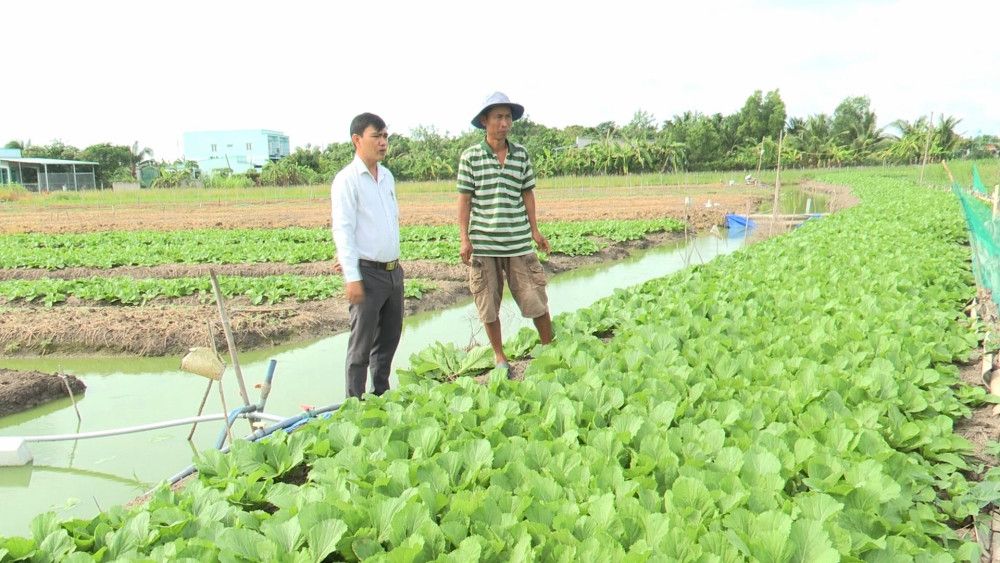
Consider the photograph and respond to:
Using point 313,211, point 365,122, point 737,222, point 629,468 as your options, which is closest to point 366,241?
point 365,122

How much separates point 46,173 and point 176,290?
42.2 m

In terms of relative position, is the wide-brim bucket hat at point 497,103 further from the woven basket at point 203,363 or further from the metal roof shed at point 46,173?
A: the metal roof shed at point 46,173

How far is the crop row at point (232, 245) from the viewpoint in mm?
12805

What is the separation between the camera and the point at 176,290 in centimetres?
962

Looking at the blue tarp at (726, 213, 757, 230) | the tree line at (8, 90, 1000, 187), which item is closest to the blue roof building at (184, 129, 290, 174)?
the tree line at (8, 90, 1000, 187)

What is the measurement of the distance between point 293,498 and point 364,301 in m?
1.78

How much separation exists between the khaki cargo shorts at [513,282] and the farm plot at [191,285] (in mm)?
3994

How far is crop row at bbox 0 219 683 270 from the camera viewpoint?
12.8 meters

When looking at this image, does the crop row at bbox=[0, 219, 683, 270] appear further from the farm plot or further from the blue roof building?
the blue roof building

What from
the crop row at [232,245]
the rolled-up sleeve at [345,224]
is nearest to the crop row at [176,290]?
the crop row at [232,245]

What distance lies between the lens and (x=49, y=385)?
19.6 ft

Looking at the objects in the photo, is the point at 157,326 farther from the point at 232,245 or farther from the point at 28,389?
the point at 232,245

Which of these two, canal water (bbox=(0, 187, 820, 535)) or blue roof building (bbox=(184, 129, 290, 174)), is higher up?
blue roof building (bbox=(184, 129, 290, 174))

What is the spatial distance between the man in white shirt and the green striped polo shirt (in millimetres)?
513
